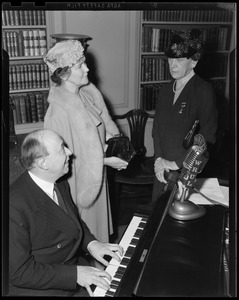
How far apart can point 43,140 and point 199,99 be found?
0.88 m

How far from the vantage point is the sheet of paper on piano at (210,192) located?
1387 millimetres

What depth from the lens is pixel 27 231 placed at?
108 centimetres

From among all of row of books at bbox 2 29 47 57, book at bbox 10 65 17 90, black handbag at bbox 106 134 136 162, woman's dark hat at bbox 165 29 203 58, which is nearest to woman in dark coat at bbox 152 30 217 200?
woman's dark hat at bbox 165 29 203 58

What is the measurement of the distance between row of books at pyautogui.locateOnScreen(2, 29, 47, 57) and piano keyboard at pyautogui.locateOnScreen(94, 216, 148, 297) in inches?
37.7

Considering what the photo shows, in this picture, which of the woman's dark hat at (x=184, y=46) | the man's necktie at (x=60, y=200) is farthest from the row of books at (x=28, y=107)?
the woman's dark hat at (x=184, y=46)

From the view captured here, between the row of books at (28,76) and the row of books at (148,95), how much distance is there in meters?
0.69

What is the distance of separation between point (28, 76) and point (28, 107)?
157 mm

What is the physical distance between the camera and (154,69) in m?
2.16

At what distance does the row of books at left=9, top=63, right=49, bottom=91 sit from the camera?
1673mm

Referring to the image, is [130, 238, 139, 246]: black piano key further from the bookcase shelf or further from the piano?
the bookcase shelf

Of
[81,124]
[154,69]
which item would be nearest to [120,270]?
[81,124]

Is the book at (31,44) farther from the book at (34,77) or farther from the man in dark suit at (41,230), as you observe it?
the man in dark suit at (41,230)

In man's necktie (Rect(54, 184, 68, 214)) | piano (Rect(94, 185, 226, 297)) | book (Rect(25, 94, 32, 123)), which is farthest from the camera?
book (Rect(25, 94, 32, 123))

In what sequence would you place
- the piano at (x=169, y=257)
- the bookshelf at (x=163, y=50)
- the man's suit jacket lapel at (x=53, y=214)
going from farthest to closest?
the bookshelf at (x=163, y=50)
the man's suit jacket lapel at (x=53, y=214)
the piano at (x=169, y=257)
